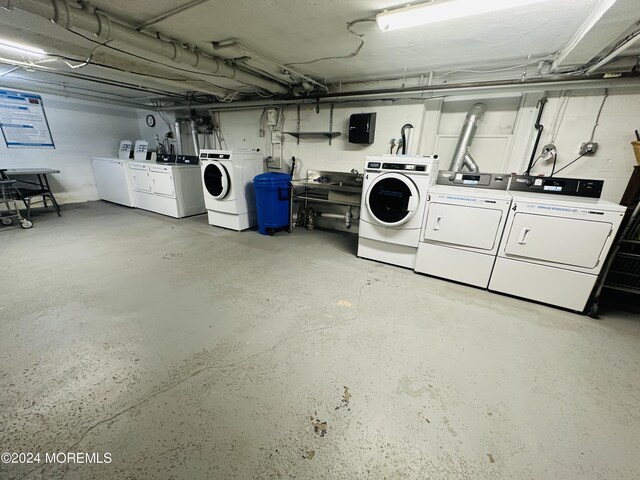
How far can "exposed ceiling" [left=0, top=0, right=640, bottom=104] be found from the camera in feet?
6.24

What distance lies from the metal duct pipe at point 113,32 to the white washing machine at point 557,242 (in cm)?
360

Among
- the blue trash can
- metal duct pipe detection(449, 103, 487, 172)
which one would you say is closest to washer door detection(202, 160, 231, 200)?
the blue trash can

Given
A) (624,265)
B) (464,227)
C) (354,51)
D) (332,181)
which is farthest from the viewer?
(332,181)

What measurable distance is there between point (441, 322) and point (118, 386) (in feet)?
7.35

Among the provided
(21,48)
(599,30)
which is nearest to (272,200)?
(21,48)

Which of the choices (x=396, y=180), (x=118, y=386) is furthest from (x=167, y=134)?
(x=118, y=386)

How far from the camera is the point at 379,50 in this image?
105 inches

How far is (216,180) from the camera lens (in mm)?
4016

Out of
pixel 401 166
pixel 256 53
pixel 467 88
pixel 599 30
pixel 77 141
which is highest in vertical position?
pixel 256 53

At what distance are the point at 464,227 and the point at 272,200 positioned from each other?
262 cm

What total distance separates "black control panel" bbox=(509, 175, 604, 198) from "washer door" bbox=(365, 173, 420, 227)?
40.3 inches

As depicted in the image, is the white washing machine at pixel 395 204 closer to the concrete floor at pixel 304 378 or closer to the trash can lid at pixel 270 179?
the concrete floor at pixel 304 378

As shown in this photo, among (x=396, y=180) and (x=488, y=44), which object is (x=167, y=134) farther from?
(x=488, y=44)

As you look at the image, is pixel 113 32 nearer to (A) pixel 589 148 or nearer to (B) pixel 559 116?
(B) pixel 559 116
